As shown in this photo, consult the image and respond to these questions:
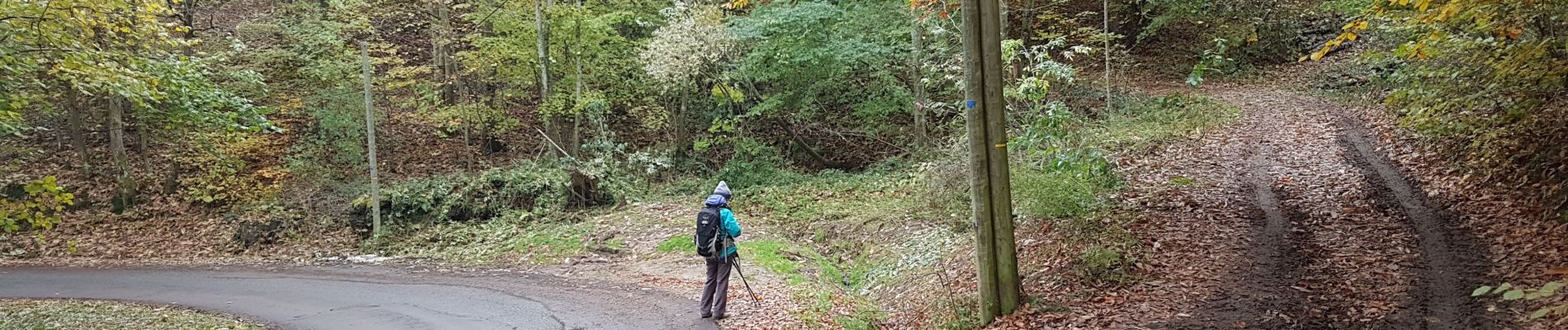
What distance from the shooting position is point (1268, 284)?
749 cm

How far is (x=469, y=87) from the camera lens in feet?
72.3

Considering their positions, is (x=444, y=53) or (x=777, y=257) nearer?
(x=777, y=257)

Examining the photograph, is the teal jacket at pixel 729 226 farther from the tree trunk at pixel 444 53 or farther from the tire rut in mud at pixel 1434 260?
the tree trunk at pixel 444 53

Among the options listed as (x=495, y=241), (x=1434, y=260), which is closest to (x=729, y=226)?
(x=1434, y=260)

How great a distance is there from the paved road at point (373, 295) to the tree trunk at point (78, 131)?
522cm

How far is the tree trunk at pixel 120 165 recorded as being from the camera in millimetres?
18375

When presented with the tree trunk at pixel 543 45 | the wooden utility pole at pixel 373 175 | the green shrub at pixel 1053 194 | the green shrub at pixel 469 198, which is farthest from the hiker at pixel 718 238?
the tree trunk at pixel 543 45

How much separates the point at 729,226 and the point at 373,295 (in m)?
6.34

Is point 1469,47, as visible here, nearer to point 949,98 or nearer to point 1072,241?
point 1072,241

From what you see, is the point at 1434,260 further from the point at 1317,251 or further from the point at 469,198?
the point at 469,198

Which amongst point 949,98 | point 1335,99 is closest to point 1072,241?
point 949,98

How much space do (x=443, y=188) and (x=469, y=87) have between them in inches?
187

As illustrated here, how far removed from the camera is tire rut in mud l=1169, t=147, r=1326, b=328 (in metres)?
6.76

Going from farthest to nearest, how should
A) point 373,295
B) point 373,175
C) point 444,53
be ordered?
1. point 444,53
2. point 373,175
3. point 373,295
